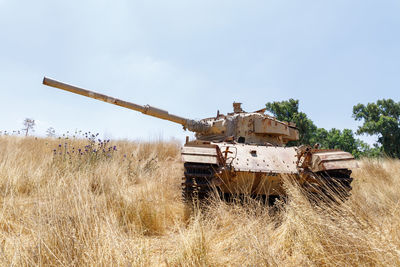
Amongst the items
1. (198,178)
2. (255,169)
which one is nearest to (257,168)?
(255,169)

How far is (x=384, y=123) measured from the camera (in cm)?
1780

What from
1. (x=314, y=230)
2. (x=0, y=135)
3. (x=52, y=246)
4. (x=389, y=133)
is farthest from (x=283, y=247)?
(x=389, y=133)

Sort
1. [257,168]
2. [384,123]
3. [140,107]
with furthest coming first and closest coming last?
[384,123] → [140,107] → [257,168]

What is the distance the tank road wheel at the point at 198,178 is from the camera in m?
4.36

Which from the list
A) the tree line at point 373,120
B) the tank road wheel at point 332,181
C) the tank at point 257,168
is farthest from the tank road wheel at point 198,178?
the tree line at point 373,120

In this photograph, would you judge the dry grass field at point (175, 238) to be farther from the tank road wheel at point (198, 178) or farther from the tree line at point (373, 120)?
the tree line at point (373, 120)

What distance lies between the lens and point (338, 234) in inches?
88.6

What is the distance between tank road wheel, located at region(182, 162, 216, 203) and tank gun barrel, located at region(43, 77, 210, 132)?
2.70 m

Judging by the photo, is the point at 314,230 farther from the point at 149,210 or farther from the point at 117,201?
the point at 117,201

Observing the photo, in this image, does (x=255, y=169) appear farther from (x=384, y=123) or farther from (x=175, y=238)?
(x=384, y=123)

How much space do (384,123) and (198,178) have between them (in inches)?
734

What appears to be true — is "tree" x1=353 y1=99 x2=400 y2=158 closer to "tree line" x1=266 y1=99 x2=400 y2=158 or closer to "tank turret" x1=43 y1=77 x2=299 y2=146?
"tree line" x1=266 y1=99 x2=400 y2=158

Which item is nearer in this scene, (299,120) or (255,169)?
(255,169)

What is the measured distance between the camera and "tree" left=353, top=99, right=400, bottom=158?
17625 mm
